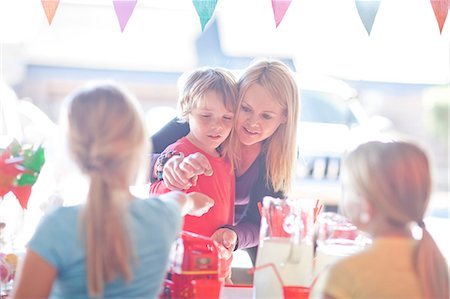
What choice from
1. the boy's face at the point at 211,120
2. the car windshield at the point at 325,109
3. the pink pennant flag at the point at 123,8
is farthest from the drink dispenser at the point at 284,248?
the car windshield at the point at 325,109

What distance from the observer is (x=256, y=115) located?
213 centimetres

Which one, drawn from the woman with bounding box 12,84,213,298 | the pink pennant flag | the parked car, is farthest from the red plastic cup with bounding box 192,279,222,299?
the parked car

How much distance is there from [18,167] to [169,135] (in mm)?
712

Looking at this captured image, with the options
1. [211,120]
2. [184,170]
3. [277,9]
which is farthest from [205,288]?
[277,9]

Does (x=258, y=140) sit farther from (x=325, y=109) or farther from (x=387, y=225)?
(x=325, y=109)

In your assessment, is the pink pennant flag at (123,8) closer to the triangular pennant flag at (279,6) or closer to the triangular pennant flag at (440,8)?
the triangular pennant flag at (279,6)

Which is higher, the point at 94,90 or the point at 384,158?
the point at 94,90

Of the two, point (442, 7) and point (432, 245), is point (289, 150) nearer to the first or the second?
point (442, 7)

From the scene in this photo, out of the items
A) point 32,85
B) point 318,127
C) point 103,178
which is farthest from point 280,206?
point 32,85

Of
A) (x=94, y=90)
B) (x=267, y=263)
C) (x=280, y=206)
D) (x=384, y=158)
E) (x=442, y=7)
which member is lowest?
(x=267, y=263)

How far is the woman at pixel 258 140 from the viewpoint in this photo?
2131mm

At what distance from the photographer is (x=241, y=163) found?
2.25m

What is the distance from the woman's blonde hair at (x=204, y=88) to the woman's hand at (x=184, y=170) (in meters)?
0.21

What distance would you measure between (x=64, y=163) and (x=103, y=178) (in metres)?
0.10
